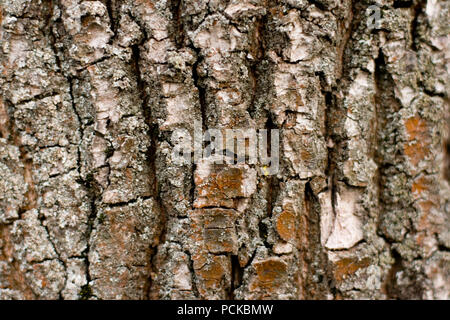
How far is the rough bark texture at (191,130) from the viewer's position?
3.90 ft

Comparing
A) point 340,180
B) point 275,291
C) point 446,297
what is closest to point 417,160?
point 340,180

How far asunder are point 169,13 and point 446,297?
1.49 m

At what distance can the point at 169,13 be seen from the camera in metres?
1.20

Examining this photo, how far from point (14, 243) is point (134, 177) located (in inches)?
19.5

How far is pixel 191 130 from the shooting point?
121cm

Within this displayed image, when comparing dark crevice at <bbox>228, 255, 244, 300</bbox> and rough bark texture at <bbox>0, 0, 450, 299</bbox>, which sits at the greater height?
rough bark texture at <bbox>0, 0, 450, 299</bbox>

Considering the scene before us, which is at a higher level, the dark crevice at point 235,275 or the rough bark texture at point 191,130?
the rough bark texture at point 191,130

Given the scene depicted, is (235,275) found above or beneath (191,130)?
beneath

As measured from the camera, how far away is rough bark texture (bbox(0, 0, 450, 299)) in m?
1.19

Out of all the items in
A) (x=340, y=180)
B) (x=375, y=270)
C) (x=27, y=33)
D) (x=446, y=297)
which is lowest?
(x=446, y=297)

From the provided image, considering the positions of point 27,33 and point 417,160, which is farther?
point 417,160

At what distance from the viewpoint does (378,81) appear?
4.30 feet

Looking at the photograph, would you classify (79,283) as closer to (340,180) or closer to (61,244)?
(61,244)

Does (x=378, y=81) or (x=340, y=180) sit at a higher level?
(x=378, y=81)
